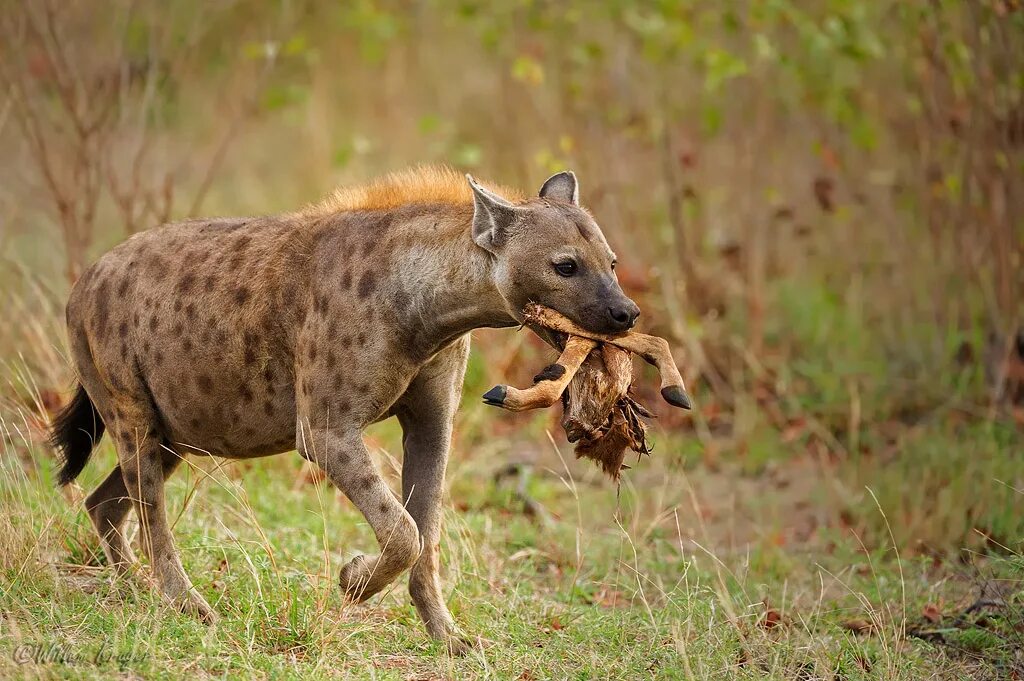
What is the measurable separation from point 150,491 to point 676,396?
6.65ft

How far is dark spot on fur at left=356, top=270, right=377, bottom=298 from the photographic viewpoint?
462 centimetres

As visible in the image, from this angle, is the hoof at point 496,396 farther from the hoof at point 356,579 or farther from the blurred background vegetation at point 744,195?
the blurred background vegetation at point 744,195

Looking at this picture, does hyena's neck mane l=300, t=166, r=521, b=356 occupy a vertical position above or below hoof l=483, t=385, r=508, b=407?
above

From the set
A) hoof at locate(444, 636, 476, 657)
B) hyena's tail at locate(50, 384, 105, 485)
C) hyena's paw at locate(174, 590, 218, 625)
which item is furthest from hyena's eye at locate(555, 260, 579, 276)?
hyena's tail at locate(50, 384, 105, 485)

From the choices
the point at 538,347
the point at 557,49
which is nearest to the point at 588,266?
the point at 538,347

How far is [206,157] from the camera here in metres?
12.9

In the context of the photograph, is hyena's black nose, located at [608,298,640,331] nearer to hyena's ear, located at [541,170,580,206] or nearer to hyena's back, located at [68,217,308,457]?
hyena's ear, located at [541,170,580,206]

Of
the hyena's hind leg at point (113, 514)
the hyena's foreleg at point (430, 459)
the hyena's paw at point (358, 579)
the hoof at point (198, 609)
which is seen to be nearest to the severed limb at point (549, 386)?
the hyena's foreleg at point (430, 459)

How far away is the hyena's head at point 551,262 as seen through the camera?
4293mm

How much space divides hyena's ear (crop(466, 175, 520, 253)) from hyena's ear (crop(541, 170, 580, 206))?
41 centimetres

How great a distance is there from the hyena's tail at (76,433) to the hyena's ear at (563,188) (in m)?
1.97

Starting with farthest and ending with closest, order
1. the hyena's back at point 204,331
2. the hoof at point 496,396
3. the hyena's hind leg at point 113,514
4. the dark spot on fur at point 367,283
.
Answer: the hyena's hind leg at point 113,514 → the hyena's back at point 204,331 → the dark spot on fur at point 367,283 → the hoof at point 496,396

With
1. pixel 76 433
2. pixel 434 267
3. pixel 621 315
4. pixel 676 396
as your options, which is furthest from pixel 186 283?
pixel 676 396

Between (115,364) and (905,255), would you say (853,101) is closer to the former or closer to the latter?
(905,255)
